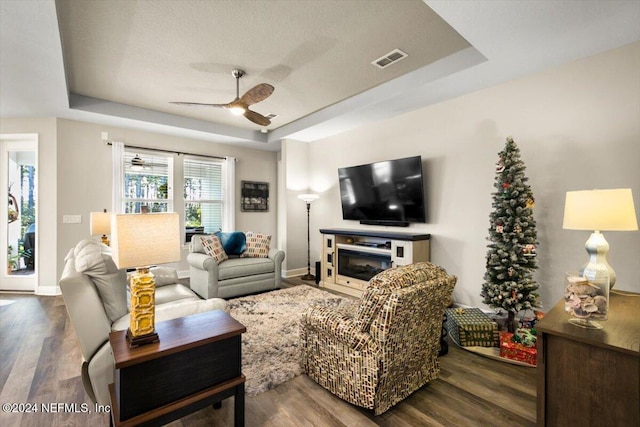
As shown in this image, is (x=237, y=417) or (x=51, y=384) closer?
→ (x=237, y=417)

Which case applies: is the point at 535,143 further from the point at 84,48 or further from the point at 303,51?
the point at 84,48

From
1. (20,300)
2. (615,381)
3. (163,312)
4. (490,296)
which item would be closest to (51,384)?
(163,312)

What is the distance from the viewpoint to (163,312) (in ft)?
6.46

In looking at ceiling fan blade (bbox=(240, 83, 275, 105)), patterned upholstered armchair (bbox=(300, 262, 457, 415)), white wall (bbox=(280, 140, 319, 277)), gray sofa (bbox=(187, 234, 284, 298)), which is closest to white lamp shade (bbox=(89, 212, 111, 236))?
gray sofa (bbox=(187, 234, 284, 298))

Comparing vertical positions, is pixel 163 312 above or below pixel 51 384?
above

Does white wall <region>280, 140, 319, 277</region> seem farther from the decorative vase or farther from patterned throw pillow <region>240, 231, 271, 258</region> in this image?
the decorative vase

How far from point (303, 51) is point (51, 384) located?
11.5 ft

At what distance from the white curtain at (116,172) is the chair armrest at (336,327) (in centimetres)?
438

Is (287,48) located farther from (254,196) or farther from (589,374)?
(254,196)

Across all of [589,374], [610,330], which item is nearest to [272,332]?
[589,374]

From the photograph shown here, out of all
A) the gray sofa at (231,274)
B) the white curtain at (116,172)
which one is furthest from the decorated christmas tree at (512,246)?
the white curtain at (116,172)

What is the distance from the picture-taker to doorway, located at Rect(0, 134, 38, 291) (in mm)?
4559

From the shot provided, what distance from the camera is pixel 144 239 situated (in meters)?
1.49

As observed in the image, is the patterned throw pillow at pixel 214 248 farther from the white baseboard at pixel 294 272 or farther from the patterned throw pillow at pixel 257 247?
the white baseboard at pixel 294 272
